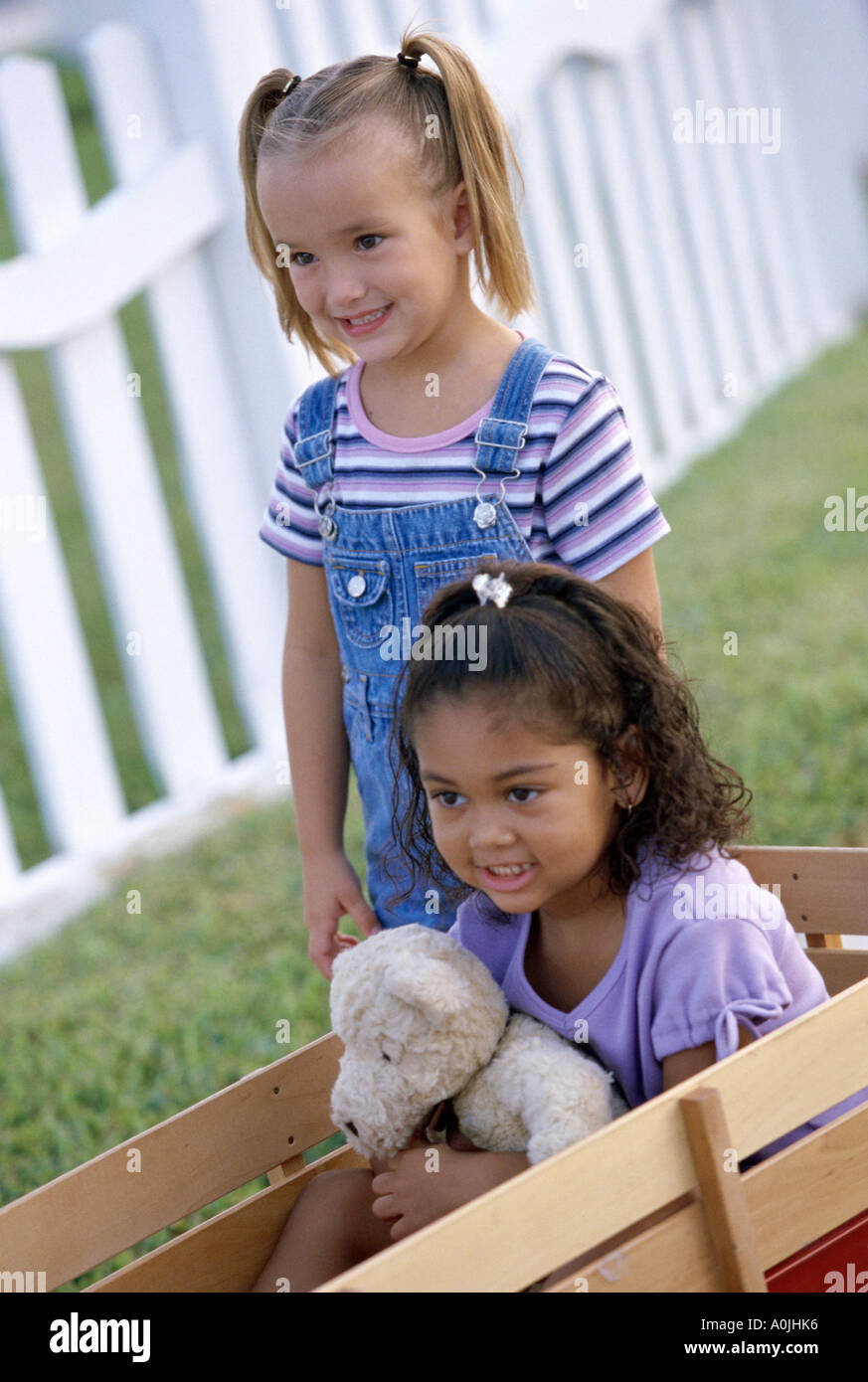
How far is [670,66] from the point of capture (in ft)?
19.8

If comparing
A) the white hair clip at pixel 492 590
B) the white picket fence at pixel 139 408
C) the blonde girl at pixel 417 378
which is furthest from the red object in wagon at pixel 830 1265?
the white picket fence at pixel 139 408

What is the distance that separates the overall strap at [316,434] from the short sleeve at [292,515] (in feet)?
0.07

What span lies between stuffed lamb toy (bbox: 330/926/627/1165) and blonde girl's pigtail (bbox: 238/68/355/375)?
88 centimetres

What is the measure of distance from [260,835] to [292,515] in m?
1.77

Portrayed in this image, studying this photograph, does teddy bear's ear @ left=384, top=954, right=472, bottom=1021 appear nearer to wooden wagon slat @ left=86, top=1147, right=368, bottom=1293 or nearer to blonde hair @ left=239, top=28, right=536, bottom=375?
wooden wagon slat @ left=86, top=1147, right=368, bottom=1293

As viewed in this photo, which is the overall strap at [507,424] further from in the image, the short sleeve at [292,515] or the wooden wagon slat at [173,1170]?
the wooden wagon slat at [173,1170]

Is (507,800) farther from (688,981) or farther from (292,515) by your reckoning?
(292,515)

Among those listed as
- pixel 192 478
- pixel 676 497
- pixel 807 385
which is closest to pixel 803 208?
pixel 807 385

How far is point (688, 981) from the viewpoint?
1593mm

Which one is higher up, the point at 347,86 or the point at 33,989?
the point at 347,86

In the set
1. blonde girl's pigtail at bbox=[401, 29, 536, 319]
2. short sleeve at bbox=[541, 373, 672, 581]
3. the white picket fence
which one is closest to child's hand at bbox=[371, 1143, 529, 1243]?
short sleeve at bbox=[541, 373, 672, 581]
